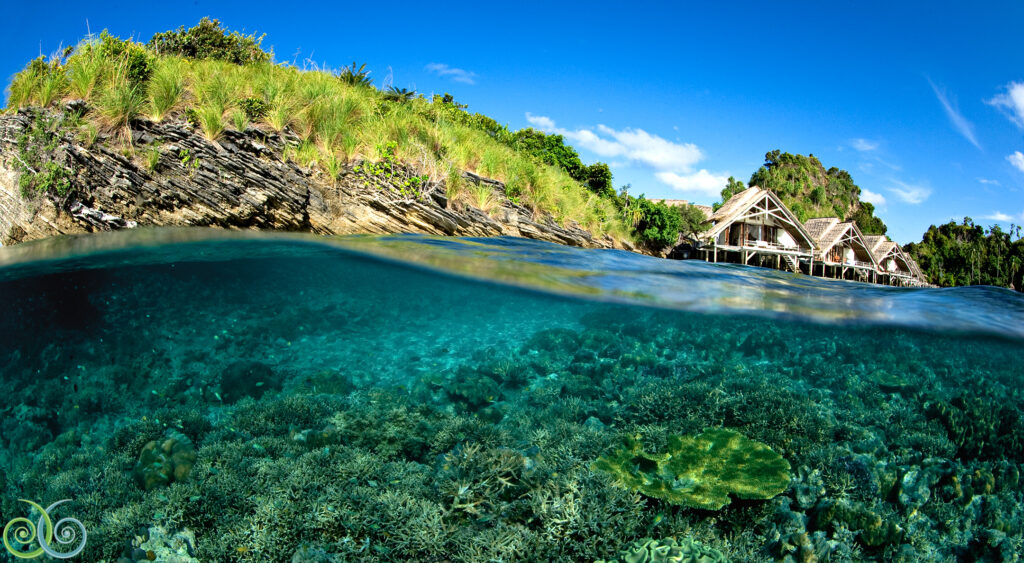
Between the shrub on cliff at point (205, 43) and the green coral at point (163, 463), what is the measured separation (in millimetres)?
13474

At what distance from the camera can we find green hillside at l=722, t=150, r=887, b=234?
50750 mm

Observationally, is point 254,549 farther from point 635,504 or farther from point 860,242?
point 860,242

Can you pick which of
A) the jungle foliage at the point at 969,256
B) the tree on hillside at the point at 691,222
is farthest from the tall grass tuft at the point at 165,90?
Result: the jungle foliage at the point at 969,256

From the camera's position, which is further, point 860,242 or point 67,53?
point 860,242

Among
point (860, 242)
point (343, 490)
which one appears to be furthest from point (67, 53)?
point (860, 242)

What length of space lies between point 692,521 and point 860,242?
27.9m

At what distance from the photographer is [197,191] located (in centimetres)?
883

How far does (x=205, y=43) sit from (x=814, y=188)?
58954 mm

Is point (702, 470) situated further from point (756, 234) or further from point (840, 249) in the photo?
point (840, 249)

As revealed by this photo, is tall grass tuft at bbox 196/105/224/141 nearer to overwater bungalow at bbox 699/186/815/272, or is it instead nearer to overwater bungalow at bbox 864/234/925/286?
overwater bungalow at bbox 699/186/815/272

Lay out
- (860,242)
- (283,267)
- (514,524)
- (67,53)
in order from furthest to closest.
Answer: (860,242) < (283,267) < (67,53) < (514,524)

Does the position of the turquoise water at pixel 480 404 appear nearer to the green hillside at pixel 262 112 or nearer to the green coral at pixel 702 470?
the green coral at pixel 702 470

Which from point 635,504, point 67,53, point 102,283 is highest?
point 67,53

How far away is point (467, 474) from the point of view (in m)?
4.46
